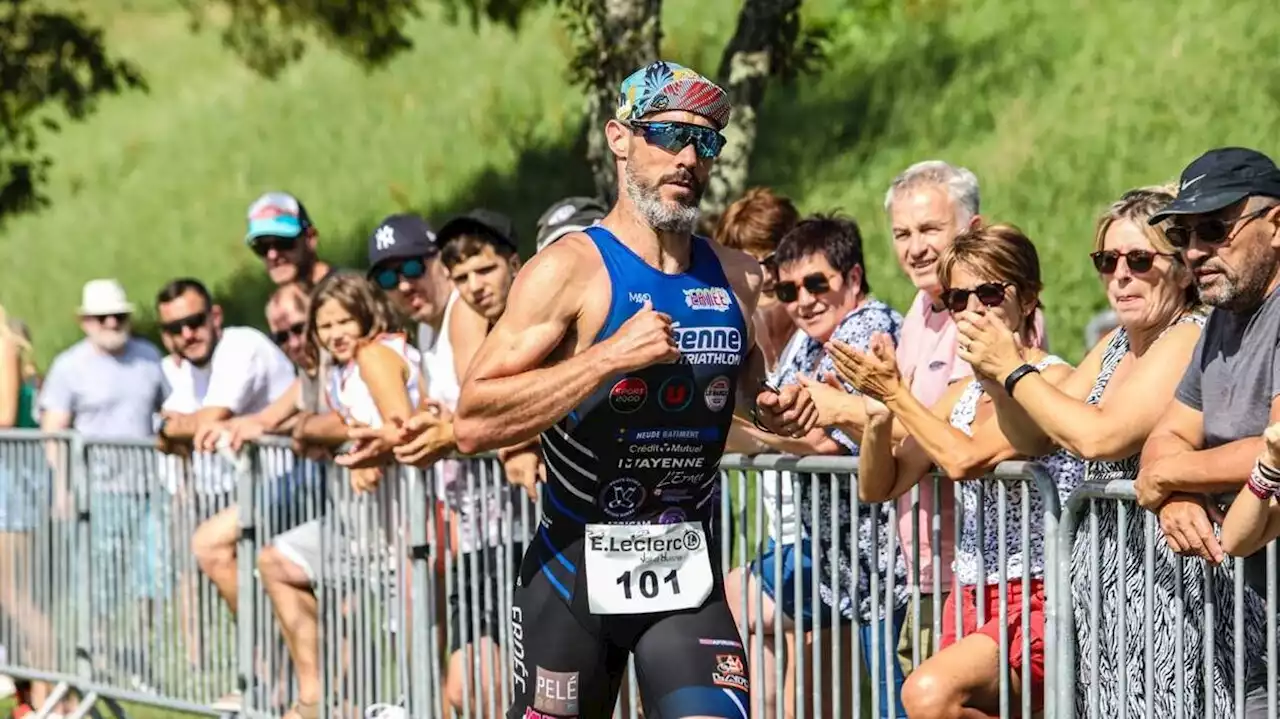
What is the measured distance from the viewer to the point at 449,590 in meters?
7.77

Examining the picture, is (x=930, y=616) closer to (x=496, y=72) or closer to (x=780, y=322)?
(x=780, y=322)

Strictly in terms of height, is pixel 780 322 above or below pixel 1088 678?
above

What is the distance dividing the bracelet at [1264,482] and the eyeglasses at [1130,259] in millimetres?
1085

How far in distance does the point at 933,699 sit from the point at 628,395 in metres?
1.18

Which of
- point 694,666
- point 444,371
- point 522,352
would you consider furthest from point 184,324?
point 694,666

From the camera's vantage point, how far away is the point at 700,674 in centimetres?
538

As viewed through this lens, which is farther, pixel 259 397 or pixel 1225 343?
pixel 259 397

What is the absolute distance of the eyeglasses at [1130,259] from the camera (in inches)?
213

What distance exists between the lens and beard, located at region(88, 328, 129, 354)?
37.7 feet

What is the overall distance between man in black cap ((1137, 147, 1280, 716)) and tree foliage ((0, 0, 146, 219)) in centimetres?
1503

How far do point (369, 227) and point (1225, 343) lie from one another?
17.8m

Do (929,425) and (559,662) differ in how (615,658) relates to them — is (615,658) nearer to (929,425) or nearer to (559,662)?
(559,662)

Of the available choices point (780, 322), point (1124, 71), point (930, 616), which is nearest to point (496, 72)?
point (1124, 71)

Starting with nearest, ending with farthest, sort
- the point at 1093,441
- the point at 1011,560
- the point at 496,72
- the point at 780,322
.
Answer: the point at 1093,441
the point at 1011,560
the point at 780,322
the point at 496,72
